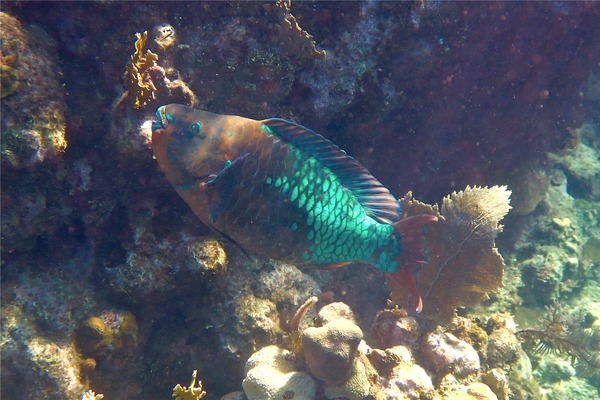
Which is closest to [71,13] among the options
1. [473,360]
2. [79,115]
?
[79,115]

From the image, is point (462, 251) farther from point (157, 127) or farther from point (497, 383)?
point (157, 127)

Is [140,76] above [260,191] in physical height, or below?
above

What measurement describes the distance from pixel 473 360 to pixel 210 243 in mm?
3415

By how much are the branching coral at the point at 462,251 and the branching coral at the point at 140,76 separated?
128 inches

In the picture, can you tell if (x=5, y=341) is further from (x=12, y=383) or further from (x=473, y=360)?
(x=473, y=360)

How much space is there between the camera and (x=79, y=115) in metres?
3.32

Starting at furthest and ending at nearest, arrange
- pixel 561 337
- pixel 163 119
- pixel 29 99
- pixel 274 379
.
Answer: pixel 561 337 < pixel 274 379 < pixel 29 99 < pixel 163 119

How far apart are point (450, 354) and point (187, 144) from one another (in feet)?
12.5

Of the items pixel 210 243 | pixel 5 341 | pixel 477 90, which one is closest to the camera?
pixel 5 341

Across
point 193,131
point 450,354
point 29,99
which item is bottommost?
point 450,354

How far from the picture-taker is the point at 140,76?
3.06 m

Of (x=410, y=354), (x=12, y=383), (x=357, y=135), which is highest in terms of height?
(x=357, y=135)

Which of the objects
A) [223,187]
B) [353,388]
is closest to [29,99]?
[223,187]

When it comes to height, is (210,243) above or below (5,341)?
above
